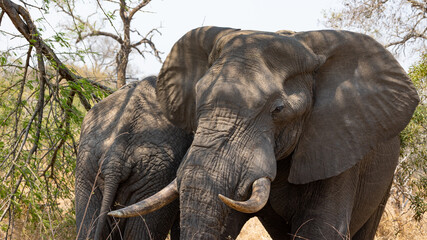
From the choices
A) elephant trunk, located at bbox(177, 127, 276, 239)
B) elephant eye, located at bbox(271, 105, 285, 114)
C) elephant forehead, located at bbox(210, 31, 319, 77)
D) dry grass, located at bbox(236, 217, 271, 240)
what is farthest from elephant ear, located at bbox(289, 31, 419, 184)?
dry grass, located at bbox(236, 217, 271, 240)

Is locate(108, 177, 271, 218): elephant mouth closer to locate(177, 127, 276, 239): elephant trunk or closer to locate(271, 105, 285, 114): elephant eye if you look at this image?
locate(177, 127, 276, 239): elephant trunk

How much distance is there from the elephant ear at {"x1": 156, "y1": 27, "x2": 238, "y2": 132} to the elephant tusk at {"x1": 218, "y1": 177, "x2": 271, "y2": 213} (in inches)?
42.0

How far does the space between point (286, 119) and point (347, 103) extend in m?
0.55

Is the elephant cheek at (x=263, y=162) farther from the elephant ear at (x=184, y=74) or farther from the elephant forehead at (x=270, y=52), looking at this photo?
the elephant ear at (x=184, y=74)

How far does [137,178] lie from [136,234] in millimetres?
376

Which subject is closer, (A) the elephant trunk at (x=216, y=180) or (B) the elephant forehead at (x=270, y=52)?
(A) the elephant trunk at (x=216, y=180)

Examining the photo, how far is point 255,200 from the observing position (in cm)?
294

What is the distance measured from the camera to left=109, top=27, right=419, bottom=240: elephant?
3.07 meters

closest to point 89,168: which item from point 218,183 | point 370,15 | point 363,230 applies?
point 218,183

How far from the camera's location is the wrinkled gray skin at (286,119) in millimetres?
3088

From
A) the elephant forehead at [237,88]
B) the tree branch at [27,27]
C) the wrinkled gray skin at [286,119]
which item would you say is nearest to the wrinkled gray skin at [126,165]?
the wrinkled gray skin at [286,119]

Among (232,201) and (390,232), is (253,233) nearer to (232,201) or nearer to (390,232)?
(390,232)

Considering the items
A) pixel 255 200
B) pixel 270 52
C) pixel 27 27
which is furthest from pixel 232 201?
pixel 27 27

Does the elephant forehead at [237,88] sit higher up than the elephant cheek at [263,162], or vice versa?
the elephant forehead at [237,88]
